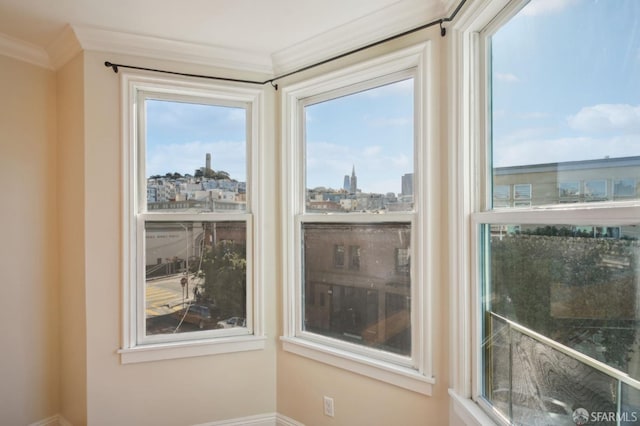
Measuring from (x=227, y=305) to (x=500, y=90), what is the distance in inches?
80.4

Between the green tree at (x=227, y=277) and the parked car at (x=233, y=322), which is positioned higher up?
the green tree at (x=227, y=277)

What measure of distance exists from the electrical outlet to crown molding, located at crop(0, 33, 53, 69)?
9.12 ft

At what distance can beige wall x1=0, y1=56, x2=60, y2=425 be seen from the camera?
2223 millimetres

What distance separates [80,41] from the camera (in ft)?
6.89

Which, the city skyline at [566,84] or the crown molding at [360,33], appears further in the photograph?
the crown molding at [360,33]

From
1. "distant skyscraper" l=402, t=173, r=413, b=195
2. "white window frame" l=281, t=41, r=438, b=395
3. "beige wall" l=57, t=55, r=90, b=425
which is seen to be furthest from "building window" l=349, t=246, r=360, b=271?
"beige wall" l=57, t=55, r=90, b=425

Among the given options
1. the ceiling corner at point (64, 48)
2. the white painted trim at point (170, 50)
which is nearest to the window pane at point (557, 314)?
the white painted trim at point (170, 50)

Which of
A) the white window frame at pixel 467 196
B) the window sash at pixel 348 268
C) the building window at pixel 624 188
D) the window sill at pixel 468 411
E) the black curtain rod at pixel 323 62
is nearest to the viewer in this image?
the building window at pixel 624 188

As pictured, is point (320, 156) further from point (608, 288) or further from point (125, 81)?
point (608, 288)

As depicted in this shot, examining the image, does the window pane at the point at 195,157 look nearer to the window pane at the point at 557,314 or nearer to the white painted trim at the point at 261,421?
the white painted trim at the point at 261,421

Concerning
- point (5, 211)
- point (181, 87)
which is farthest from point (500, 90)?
point (5, 211)

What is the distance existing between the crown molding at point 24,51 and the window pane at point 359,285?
2000 mm

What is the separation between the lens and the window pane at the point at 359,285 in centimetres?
199

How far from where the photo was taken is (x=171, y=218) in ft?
7.67
